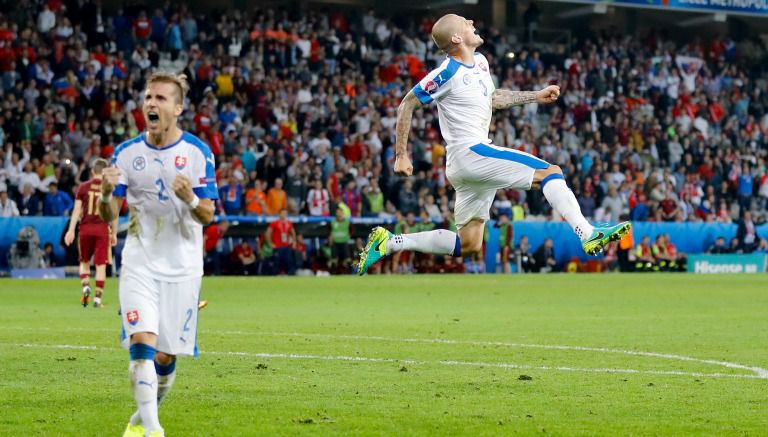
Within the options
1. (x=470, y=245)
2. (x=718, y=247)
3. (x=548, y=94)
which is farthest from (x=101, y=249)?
(x=718, y=247)

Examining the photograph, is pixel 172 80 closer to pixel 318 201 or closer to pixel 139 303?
pixel 139 303

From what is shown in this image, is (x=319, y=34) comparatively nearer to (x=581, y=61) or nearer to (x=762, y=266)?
(x=581, y=61)

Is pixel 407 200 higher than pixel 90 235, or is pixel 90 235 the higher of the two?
pixel 407 200

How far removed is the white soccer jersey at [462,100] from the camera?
34.8 feet

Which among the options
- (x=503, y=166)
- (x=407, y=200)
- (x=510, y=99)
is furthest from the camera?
(x=407, y=200)

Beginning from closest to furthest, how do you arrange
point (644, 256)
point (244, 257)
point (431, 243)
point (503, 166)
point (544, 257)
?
point (503, 166), point (431, 243), point (244, 257), point (544, 257), point (644, 256)

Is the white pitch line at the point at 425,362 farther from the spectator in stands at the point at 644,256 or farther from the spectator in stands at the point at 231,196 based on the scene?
the spectator in stands at the point at 644,256

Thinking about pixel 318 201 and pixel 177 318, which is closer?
pixel 177 318

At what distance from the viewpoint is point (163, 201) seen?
265 inches

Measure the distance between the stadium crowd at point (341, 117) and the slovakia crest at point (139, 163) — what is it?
70.4ft

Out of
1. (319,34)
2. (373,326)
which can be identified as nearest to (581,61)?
(319,34)

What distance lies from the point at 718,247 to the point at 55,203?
19212 mm

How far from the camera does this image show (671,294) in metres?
22.3

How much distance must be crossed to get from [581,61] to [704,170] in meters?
6.24
